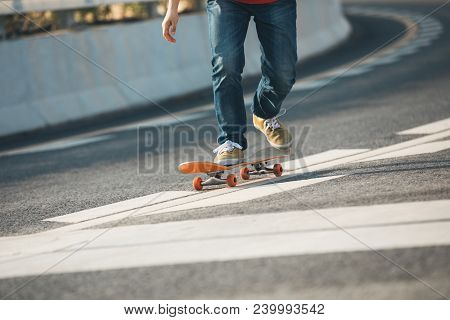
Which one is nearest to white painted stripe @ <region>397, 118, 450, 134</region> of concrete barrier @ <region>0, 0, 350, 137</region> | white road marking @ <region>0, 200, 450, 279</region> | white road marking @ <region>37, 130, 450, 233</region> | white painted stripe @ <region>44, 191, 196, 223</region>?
white road marking @ <region>37, 130, 450, 233</region>

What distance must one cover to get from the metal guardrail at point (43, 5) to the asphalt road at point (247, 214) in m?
2.23

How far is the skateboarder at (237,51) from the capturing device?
21.6 ft

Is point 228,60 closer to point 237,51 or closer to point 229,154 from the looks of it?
point 237,51

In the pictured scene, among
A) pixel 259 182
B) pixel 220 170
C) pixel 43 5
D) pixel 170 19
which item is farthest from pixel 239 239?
pixel 43 5

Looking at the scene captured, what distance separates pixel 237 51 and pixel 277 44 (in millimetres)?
313

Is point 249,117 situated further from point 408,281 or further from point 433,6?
point 433,6

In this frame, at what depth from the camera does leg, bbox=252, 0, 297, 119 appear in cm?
670

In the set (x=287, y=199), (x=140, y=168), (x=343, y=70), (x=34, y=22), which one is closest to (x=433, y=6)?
(x=343, y=70)

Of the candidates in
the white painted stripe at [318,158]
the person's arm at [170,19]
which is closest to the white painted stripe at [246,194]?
the white painted stripe at [318,158]

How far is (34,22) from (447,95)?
17.9 ft

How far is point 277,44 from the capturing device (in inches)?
266

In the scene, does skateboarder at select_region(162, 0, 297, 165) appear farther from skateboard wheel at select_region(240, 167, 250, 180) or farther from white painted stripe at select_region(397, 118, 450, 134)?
white painted stripe at select_region(397, 118, 450, 134)

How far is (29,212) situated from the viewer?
21.4 feet

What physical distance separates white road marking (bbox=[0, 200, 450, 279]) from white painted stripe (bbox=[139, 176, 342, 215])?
0.57 metres
